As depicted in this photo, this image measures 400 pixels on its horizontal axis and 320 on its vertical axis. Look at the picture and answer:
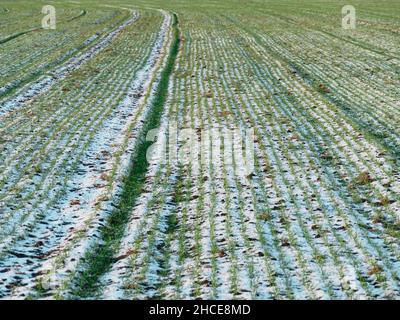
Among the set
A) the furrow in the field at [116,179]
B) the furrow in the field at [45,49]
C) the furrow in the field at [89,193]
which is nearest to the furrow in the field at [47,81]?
the furrow in the field at [45,49]

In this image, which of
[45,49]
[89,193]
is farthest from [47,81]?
[89,193]

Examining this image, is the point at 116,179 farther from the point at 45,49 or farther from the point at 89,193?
the point at 45,49

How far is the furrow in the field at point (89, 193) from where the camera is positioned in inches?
442

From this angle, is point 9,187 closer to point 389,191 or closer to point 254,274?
point 254,274

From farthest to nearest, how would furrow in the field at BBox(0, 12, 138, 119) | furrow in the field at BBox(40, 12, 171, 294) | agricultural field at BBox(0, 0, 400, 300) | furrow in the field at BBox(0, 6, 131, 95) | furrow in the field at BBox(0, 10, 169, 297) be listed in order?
furrow in the field at BBox(0, 6, 131, 95), furrow in the field at BBox(0, 12, 138, 119), furrow in the field at BBox(0, 10, 169, 297), furrow in the field at BBox(40, 12, 171, 294), agricultural field at BBox(0, 0, 400, 300)

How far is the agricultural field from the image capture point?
10.2m

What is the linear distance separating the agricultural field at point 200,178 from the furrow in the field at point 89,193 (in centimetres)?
5

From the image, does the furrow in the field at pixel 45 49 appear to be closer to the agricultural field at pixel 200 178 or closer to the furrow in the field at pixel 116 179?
the agricultural field at pixel 200 178

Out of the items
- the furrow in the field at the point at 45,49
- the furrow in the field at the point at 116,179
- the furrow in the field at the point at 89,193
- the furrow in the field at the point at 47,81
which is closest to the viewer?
the furrow in the field at the point at 116,179

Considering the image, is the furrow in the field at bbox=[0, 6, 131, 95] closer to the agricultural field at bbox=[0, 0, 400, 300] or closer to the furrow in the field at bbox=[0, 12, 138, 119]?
the agricultural field at bbox=[0, 0, 400, 300]

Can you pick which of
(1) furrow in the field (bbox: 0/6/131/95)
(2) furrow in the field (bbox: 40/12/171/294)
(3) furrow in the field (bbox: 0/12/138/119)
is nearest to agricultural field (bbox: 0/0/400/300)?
(2) furrow in the field (bbox: 40/12/171/294)

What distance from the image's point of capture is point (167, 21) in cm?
5844

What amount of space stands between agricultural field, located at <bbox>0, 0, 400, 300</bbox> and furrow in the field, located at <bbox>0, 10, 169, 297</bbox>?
5 centimetres

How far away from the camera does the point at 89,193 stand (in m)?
14.3
